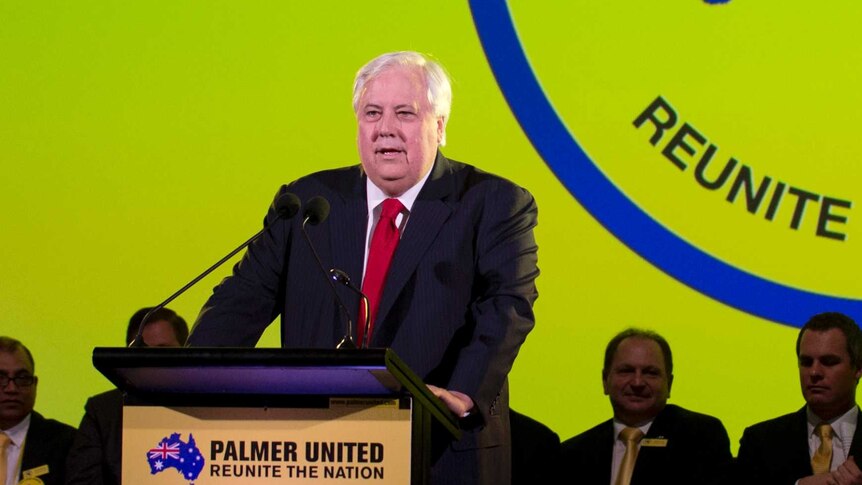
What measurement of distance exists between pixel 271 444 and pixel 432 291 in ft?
1.99

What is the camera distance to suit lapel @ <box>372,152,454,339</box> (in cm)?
259

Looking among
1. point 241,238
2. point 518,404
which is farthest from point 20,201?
point 518,404

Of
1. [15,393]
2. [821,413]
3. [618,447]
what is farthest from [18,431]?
[821,413]

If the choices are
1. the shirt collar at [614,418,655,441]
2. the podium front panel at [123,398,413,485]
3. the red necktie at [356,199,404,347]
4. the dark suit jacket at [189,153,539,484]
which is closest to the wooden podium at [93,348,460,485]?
the podium front panel at [123,398,413,485]

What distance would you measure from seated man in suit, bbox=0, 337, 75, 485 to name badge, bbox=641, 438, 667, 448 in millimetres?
1865

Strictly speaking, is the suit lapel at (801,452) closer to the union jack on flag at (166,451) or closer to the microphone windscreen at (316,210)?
the microphone windscreen at (316,210)

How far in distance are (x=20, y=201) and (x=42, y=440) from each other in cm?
79

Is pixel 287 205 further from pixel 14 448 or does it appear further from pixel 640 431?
pixel 14 448

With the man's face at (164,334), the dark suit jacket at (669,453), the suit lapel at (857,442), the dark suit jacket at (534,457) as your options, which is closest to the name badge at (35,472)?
the man's face at (164,334)

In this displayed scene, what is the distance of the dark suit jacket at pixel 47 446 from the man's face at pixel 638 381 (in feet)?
5.89

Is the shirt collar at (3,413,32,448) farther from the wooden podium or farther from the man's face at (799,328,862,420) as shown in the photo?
the man's face at (799,328,862,420)

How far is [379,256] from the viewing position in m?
2.67

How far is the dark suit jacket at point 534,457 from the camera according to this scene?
3875 millimetres

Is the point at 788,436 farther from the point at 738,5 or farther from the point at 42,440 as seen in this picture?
the point at 42,440
